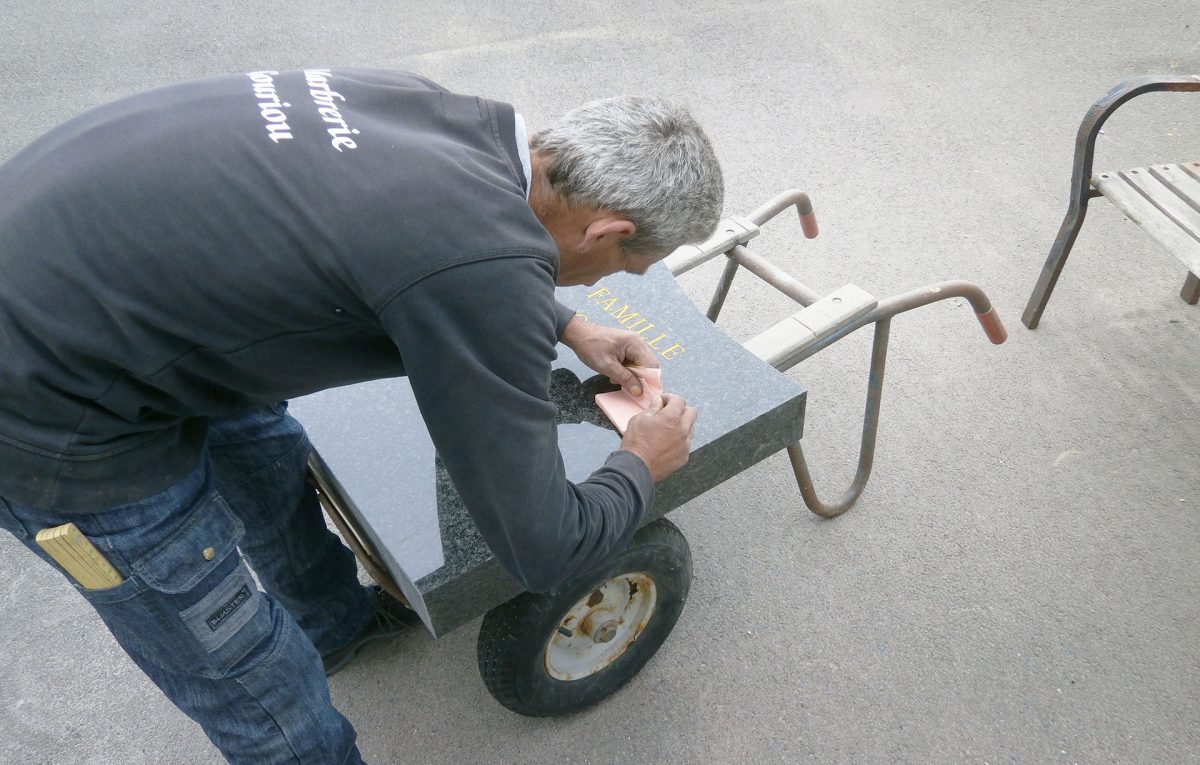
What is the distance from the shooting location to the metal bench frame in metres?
2.60

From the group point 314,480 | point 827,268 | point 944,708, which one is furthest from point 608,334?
point 827,268

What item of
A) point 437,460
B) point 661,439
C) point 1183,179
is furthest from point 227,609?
point 1183,179

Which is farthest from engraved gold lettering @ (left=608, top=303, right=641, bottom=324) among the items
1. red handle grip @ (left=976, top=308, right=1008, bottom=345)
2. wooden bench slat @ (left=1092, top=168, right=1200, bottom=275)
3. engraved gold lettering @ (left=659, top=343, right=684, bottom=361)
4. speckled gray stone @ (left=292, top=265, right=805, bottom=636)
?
wooden bench slat @ (left=1092, top=168, right=1200, bottom=275)

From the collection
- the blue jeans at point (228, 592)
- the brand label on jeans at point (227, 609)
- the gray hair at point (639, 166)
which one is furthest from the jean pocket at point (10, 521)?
the gray hair at point (639, 166)

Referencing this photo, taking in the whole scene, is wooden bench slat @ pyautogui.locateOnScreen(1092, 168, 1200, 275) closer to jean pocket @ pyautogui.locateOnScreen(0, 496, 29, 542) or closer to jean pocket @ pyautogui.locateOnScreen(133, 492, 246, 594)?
jean pocket @ pyautogui.locateOnScreen(133, 492, 246, 594)

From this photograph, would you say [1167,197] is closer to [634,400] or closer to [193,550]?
[634,400]

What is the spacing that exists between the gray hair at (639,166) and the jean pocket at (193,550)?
75cm

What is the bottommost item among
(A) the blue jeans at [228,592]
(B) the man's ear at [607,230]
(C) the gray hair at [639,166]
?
(A) the blue jeans at [228,592]

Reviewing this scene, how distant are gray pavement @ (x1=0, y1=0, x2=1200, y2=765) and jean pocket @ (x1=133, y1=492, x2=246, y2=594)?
867 mm

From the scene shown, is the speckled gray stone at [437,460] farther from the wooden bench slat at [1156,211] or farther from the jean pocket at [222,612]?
the wooden bench slat at [1156,211]

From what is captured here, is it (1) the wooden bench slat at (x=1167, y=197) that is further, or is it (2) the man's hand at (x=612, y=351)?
(1) the wooden bench slat at (x=1167, y=197)

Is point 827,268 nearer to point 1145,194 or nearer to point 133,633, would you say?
point 1145,194

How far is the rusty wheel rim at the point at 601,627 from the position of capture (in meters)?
1.83

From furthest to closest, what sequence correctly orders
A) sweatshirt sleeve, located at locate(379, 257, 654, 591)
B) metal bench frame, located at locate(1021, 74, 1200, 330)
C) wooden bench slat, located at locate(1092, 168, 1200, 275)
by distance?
metal bench frame, located at locate(1021, 74, 1200, 330)
wooden bench slat, located at locate(1092, 168, 1200, 275)
sweatshirt sleeve, located at locate(379, 257, 654, 591)
